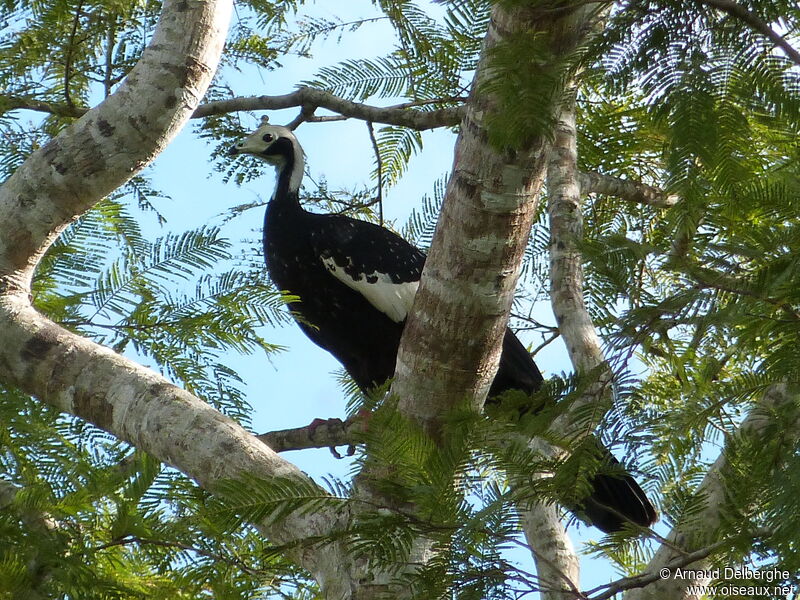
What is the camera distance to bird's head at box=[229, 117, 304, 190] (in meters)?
4.70

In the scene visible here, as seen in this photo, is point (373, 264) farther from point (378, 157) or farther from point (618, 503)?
point (618, 503)

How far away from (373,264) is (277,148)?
1.03 meters

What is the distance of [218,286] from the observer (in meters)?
2.62

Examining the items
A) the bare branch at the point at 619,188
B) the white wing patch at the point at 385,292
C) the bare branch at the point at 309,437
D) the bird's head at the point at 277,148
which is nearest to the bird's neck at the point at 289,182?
the bird's head at the point at 277,148

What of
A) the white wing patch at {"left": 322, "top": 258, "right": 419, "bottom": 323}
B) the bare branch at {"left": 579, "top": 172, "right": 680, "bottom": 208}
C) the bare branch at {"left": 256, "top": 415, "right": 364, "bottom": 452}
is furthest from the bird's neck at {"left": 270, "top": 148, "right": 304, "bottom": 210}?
the bare branch at {"left": 579, "top": 172, "right": 680, "bottom": 208}

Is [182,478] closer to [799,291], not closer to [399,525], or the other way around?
[399,525]

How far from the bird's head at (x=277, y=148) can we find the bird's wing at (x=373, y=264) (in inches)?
24.1

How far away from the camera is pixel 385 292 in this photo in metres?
4.09

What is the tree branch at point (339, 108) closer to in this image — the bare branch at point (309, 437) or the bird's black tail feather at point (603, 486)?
the bird's black tail feather at point (603, 486)

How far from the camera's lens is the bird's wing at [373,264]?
4094 mm

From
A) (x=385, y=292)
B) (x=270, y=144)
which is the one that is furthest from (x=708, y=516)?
(x=270, y=144)

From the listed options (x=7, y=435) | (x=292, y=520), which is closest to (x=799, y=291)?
(x=292, y=520)

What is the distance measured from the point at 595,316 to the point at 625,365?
206 cm

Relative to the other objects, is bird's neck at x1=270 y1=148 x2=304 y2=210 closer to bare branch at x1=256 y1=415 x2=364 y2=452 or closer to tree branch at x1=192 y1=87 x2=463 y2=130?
tree branch at x1=192 y1=87 x2=463 y2=130
